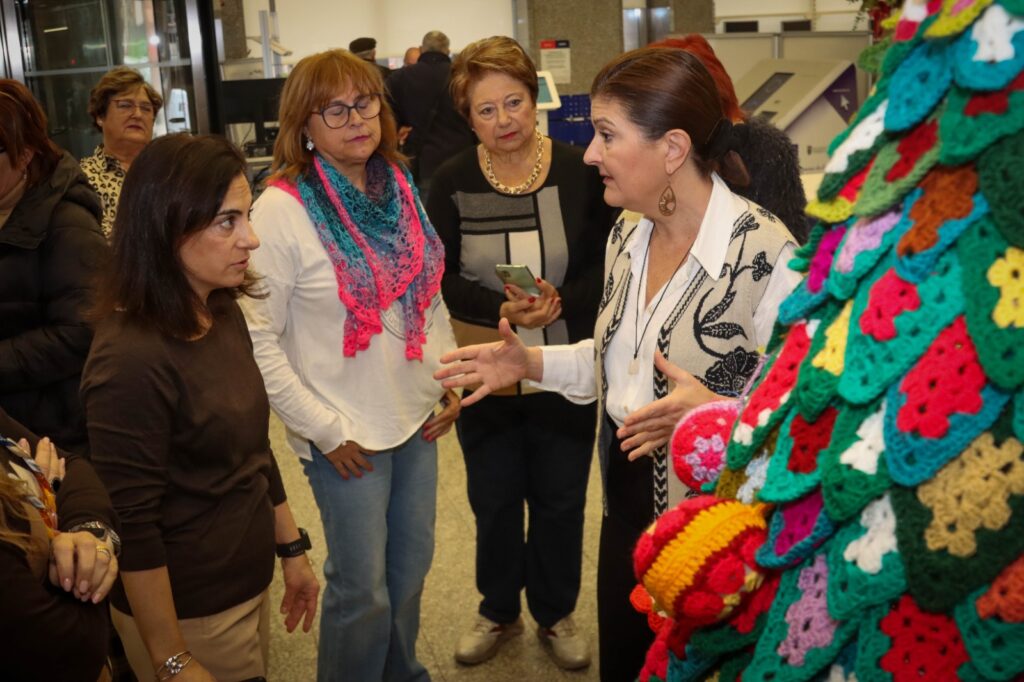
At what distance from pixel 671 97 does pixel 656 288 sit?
37cm

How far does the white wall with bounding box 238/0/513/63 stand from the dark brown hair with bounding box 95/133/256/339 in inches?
341

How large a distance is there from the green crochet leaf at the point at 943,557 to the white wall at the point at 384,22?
9.96 m

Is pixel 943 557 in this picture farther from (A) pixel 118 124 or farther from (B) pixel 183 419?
(A) pixel 118 124

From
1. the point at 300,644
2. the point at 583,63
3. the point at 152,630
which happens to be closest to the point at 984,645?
the point at 152,630

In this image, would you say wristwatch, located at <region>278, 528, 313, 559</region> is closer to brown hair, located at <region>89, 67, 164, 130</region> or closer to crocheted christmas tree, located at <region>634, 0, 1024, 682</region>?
crocheted christmas tree, located at <region>634, 0, 1024, 682</region>

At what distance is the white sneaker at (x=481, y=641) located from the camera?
3012 millimetres

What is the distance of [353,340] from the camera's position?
7.59ft

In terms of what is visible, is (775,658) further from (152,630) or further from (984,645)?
(152,630)

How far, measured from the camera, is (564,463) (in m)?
2.89

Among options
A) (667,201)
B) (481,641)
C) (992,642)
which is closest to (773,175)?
(667,201)

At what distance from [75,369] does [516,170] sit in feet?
4.22

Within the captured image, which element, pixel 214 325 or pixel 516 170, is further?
pixel 516 170

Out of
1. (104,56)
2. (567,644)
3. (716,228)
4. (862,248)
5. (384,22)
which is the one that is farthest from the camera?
(384,22)

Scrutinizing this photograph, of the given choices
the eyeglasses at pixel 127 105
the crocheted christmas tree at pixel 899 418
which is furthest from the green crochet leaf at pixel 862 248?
the eyeglasses at pixel 127 105
